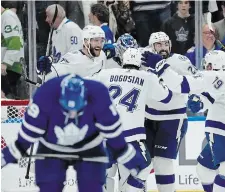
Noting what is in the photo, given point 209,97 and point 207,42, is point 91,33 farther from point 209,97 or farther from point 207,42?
point 207,42

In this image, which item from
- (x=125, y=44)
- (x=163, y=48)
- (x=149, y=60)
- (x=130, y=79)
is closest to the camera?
(x=130, y=79)

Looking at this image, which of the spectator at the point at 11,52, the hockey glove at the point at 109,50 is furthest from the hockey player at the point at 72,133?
the spectator at the point at 11,52

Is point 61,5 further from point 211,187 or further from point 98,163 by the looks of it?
point 98,163

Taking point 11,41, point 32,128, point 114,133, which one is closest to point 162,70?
point 114,133

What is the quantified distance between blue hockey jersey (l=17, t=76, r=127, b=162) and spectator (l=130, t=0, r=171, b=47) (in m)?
2.97

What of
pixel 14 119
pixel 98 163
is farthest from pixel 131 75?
pixel 14 119

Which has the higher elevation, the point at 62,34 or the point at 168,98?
the point at 62,34

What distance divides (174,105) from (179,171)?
117 centimetres

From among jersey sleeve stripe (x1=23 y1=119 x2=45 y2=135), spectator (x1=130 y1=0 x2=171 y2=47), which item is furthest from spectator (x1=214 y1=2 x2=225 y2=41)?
jersey sleeve stripe (x1=23 y1=119 x2=45 y2=135)

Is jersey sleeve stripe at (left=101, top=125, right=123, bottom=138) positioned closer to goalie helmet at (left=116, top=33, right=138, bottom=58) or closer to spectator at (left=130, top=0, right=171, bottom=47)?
goalie helmet at (left=116, top=33, right=138, bottom=58)

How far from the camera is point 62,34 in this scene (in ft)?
25.5

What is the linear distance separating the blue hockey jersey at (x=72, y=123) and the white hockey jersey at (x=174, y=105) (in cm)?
163

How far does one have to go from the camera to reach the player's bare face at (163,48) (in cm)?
675

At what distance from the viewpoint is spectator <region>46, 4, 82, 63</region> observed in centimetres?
770
